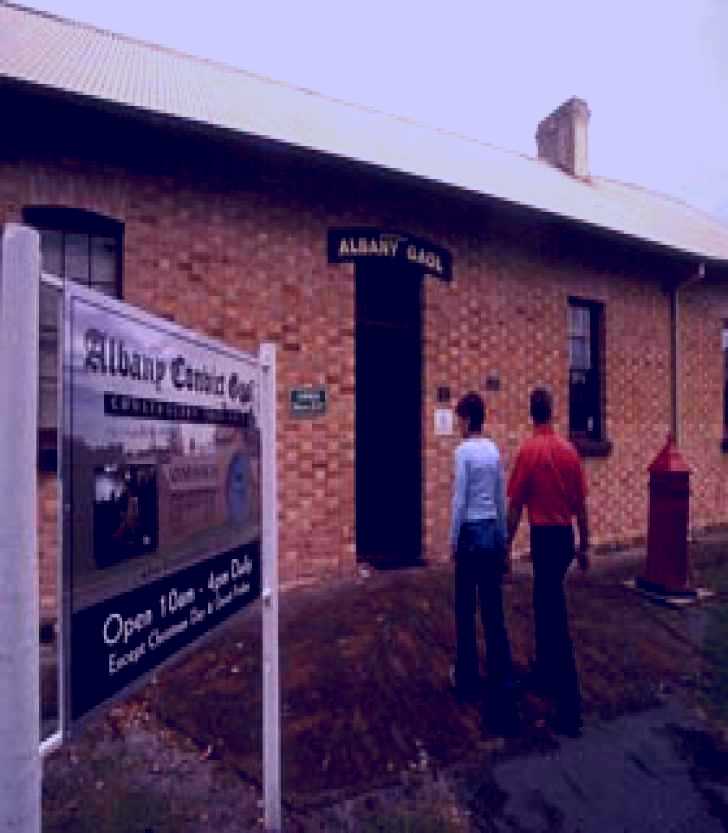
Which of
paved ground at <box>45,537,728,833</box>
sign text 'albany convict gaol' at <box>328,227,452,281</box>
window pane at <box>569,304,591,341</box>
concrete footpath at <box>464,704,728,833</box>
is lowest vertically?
concrete footpath at <box>464,704,728,833</box>

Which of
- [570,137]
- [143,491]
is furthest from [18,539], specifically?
[570,137]

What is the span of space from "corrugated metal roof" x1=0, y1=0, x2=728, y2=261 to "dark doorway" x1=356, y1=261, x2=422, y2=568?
4.72 feet

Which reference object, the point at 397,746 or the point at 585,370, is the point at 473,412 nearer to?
the point at 397,746

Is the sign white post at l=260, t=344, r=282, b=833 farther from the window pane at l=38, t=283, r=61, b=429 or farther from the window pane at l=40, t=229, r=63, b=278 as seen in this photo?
the window pane at l=40, t=229, r=63, b=278

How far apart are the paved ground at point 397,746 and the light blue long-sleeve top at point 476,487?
1239 millimetres

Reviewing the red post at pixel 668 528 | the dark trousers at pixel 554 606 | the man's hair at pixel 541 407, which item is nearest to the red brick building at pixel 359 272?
the red post at pixel 668 528

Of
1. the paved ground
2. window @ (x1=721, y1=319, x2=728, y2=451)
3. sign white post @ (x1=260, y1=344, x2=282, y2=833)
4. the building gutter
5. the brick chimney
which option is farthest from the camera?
the brick chimney

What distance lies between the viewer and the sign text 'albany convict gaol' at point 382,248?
7.52 meters

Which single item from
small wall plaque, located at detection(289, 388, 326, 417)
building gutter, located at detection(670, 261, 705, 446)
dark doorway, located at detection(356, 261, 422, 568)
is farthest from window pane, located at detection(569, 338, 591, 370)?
small wall plaque, located at detection(289, 388, 326, 417)

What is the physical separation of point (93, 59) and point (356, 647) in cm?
679

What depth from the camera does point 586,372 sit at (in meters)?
10.3

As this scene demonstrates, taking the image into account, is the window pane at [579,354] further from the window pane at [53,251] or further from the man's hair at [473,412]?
the window pane at [53,251]

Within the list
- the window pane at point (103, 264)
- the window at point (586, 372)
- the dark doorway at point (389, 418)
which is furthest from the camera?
the window at point (586, 372)

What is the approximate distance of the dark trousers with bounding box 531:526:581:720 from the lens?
4.45 metres
